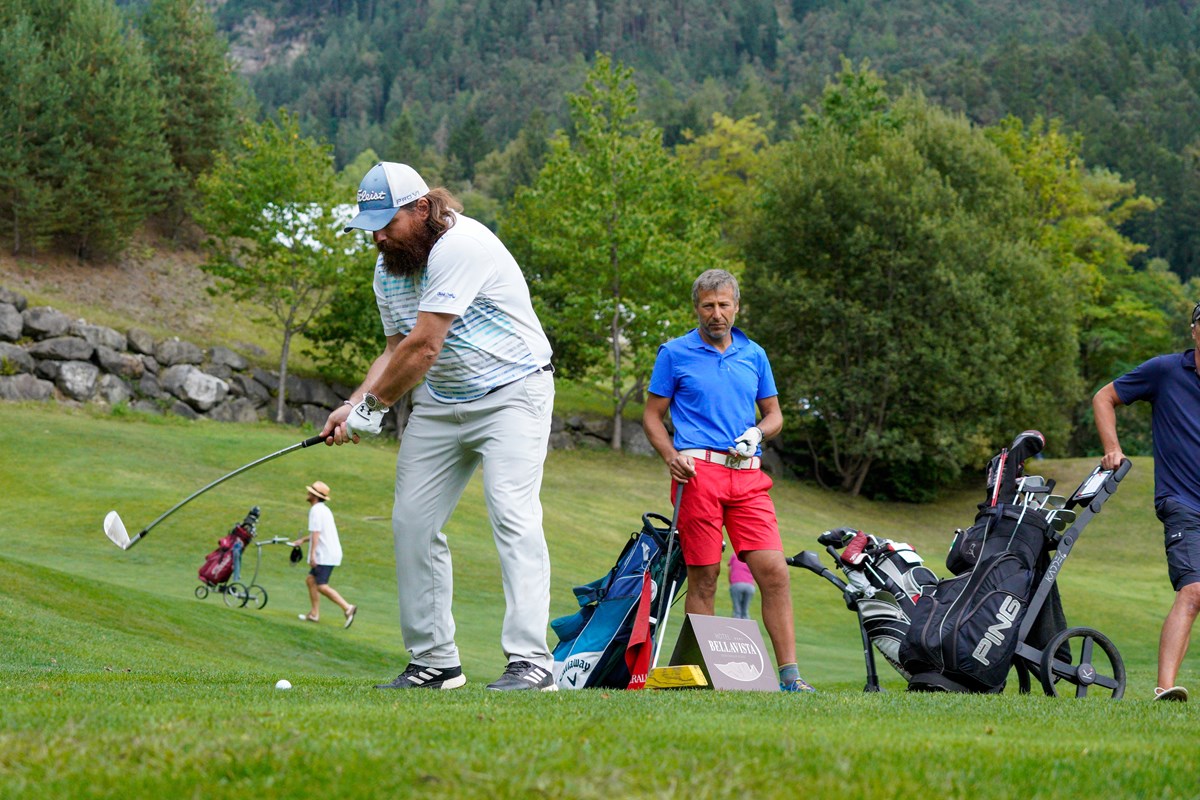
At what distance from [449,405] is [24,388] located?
3395 centimetres

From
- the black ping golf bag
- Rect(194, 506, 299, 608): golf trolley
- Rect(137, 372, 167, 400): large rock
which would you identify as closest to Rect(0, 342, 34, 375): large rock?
Rect(137, 372, 167, 400): large rock

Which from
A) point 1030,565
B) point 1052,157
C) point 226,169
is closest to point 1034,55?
point 1052,157

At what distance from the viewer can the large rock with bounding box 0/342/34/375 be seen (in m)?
36.7

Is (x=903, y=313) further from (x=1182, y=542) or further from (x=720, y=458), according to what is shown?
(x=720, y=458)

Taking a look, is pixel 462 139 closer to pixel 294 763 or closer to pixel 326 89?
pixel 326 89

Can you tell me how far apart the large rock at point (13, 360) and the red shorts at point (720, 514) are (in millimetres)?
33651

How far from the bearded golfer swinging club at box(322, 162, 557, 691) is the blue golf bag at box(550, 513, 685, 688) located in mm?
943

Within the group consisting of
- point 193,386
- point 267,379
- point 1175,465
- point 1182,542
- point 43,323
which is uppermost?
point 1175,465

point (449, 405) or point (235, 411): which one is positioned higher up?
point (449, 405)

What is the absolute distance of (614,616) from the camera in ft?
24.3

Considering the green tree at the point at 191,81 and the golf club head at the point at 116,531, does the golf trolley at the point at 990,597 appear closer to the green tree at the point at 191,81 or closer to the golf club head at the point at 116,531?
the golf club head at the point at 116,531

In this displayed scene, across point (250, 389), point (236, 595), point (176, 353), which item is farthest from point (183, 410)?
point (236, 595)

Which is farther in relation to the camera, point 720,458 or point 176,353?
point 176,353

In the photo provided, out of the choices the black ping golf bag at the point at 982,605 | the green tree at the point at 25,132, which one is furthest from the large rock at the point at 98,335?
the black ping golf bag at the point at 982,605
